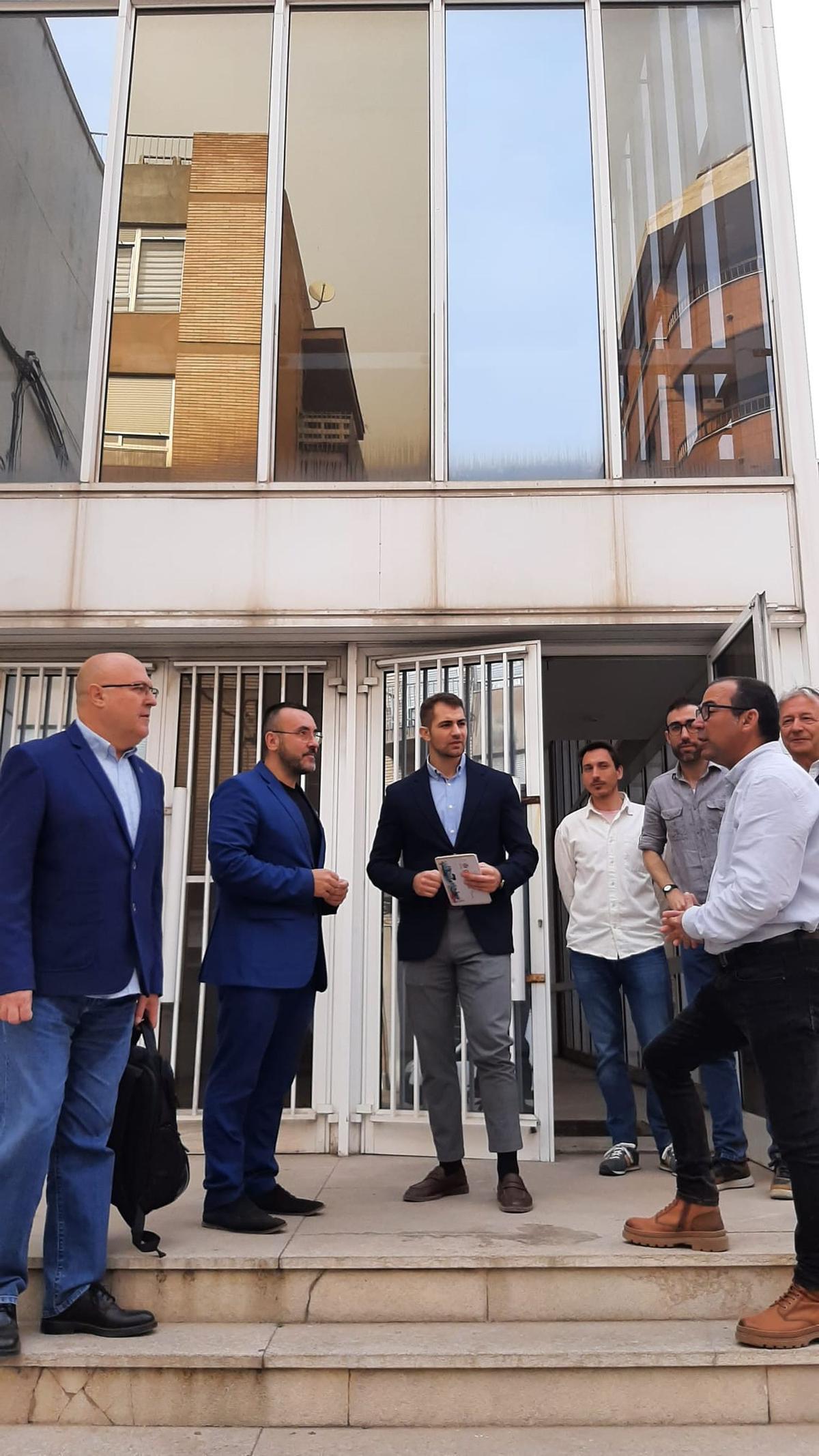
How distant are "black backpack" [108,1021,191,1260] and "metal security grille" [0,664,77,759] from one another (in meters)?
2.61

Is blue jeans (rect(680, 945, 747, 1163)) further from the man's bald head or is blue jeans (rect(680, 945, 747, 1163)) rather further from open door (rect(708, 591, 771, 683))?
the man's bald head

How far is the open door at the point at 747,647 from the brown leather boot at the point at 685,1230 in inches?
84.5

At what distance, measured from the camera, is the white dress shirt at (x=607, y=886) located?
4.86m

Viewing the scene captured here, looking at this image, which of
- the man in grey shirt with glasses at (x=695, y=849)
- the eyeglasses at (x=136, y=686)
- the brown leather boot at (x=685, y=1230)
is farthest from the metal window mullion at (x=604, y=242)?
the brown leather boot at (x=685, y=1230)

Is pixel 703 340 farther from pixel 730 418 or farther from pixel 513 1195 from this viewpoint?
pixel 513 1195

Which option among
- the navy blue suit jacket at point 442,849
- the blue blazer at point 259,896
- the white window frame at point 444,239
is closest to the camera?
the blue blazer at point 259,896

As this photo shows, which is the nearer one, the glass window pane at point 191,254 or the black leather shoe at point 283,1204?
the black leather shoe at point 283,1204

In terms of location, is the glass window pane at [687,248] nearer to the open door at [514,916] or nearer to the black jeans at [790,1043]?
the open door at [514,916]

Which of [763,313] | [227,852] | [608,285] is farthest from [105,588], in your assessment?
[763,313]

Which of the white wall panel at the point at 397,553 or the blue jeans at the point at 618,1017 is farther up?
the white wall panel at the point at 397,553

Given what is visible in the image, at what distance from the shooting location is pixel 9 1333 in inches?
118

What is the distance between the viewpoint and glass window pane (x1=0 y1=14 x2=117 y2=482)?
601 cm

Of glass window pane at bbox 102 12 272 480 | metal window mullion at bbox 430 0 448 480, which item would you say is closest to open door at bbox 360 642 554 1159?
metal window mullion at bbox 430 0 448 480

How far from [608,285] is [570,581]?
5.86 ft
